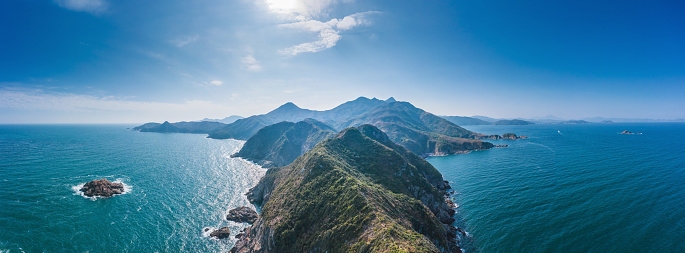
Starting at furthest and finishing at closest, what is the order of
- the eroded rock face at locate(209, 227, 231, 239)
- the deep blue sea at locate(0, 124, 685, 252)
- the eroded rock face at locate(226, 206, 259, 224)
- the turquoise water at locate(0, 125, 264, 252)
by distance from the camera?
the eroded rock face at locate(226, 206, 259, 224) → the eroded rock face at locate(209, 227, 231, 239) → the turquoise water at locate(0, 125, 264, 252) → the deep blue sea at locate(0, 124, 685, 252)

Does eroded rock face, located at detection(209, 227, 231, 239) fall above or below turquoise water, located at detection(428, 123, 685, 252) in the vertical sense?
below

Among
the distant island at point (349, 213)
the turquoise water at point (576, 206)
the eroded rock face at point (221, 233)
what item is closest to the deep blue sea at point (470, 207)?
the turquoise water at point (576, 206)

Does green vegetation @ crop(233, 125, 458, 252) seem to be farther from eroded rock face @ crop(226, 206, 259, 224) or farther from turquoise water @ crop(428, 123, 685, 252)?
turquoise water @ crop(428, 123, 685, 252)

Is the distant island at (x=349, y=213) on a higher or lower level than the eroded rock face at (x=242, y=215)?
higher

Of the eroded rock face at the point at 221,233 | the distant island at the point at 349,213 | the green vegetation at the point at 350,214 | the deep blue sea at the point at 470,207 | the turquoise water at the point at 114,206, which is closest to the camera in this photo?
the green vegetation at the point at 350,214

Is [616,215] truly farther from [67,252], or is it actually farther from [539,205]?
[67,252]

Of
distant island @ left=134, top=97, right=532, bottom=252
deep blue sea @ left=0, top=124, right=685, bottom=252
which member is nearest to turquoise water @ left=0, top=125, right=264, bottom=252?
deep blue sea @ left=0, top=124, right=685, bottom=252

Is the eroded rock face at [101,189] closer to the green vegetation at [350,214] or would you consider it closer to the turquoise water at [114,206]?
the turquoise water at [114,206]
